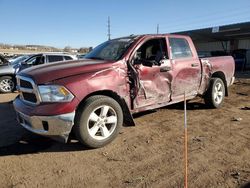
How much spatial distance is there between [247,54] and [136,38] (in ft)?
73.2

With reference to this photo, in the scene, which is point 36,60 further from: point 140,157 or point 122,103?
point 140,157

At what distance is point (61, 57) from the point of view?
13.5 m

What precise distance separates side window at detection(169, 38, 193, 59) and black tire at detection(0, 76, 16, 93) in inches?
318

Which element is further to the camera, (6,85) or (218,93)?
(6,85)

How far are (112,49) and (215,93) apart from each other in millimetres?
3214

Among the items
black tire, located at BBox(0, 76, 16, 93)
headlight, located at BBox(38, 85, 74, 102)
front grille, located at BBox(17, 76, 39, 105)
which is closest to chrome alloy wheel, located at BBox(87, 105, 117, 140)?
headlight, located at BBox(38, 85, 74, 102)

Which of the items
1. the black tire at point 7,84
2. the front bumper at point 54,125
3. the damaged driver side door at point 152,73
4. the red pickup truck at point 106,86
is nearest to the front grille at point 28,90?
the red pickup truck at point 106,86

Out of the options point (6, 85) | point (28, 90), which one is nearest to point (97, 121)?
point (28, 90)

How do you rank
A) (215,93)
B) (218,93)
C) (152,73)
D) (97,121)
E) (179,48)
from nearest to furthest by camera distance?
(97,121) → (152,73) → (179,48) → (215,93) → (218,93)

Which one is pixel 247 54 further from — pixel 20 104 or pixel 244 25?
pixel 20 104

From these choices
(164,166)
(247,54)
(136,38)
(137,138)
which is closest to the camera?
(164,166)

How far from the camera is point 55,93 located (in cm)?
461

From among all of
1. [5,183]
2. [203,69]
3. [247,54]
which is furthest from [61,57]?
[247,54]

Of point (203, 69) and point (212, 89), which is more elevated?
point (203, 69)
